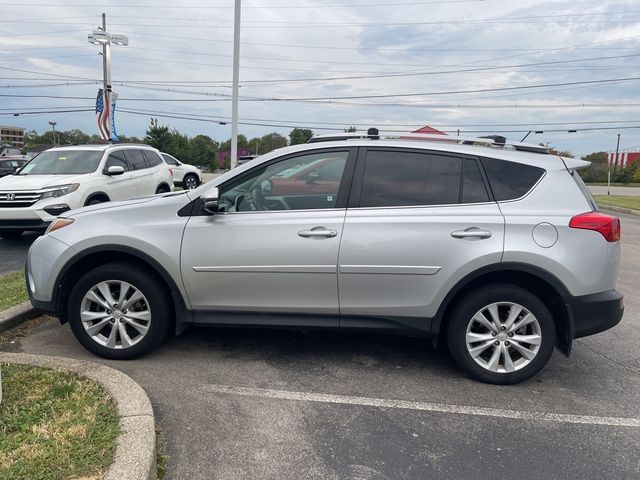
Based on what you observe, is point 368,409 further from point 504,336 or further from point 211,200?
point 211,200

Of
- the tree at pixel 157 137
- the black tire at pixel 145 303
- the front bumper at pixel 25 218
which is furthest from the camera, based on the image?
the tree at pixel 157 137

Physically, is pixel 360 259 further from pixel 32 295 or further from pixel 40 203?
pixel 40 203

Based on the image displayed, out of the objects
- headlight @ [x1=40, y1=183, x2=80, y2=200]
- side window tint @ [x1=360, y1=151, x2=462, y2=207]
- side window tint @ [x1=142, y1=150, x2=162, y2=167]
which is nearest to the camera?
side window tint @ [x1=360, y1=151, x2=462, y2=207]

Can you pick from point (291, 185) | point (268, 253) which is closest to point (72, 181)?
point (291, 185)

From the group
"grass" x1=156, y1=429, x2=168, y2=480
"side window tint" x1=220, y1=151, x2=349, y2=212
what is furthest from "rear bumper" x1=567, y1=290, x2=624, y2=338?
"grass" x1=156, y1=429, x2=168, y2=480

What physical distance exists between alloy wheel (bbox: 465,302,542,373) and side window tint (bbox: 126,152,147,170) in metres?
8.84

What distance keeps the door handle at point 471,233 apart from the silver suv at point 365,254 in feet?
0.04

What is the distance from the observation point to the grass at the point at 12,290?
4992mm

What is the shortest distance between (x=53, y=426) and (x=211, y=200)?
1.80 meters

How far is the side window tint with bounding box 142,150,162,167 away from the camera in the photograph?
11320mm

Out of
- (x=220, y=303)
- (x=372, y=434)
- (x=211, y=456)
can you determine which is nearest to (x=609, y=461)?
(x=372, y=434)

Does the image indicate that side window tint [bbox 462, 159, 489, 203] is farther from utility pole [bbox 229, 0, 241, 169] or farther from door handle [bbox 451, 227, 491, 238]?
utility pole [bbox 229, 0, 241, 169]

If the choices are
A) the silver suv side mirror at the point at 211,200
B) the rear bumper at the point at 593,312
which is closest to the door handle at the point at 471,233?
the rear bumper at the point at 593,312

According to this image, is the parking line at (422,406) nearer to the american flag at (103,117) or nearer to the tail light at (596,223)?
the tail light at (596,223)
